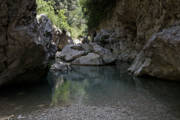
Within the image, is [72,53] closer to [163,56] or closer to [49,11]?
[49,11]

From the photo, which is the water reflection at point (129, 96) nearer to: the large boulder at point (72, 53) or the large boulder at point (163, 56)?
the large boulder at point (163, 56)

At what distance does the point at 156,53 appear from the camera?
7332 millimetres

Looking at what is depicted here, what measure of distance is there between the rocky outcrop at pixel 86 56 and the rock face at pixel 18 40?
23.8ft

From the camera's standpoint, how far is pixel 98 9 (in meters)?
19.5

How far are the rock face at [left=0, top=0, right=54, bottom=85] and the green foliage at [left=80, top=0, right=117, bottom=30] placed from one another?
12.5 m


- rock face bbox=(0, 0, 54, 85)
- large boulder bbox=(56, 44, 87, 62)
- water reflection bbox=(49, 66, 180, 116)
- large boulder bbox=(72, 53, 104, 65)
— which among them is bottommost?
water reflection bbox=(49, 66, 180, 116)

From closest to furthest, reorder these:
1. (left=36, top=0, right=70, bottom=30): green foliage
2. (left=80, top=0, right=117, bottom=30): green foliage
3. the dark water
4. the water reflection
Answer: the dark water → the water reflection → (left=36, top=0, right=70, bottom=30): green foliage → (left=80, top=0, right=117, bottom=30): green foliage

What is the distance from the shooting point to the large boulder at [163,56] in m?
6.45

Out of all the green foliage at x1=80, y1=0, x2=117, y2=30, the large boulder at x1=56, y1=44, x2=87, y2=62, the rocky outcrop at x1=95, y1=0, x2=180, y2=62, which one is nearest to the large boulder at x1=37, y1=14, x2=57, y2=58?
the rocky outcrop at x1=95, y1=0, x2=180, y2=62

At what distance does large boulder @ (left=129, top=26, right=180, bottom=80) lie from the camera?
6.45 m

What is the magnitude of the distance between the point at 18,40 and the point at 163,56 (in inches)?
209

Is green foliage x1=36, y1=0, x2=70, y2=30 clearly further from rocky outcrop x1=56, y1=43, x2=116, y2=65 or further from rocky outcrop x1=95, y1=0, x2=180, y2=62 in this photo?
rocky outcrop x1=95, y1=0, x2=180, y2=62

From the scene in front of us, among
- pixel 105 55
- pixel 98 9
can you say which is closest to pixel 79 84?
pixel 105 55

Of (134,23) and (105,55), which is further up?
(134,23)
